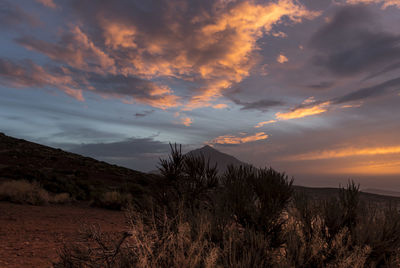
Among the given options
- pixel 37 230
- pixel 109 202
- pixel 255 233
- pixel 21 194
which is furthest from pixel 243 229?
pixel 21 194

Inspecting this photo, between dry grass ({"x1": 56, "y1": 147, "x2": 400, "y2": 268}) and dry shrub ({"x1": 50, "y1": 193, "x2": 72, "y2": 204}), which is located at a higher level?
dry grass ({"x1": 56, "y1": 147, "x2": 400, "y2": 268})

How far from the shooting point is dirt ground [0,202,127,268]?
681 cm

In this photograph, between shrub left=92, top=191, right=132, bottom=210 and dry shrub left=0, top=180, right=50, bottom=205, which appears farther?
shrub left=92, top=191, right=132, bottom=210

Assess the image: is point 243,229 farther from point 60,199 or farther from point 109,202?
point 60,199

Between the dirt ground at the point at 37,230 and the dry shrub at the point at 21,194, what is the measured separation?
0.63 metres

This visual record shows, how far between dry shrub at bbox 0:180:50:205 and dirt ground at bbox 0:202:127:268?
2.07 ft

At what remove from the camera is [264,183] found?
5.62 meters

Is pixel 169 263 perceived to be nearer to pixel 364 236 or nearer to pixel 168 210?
pixel 168 210

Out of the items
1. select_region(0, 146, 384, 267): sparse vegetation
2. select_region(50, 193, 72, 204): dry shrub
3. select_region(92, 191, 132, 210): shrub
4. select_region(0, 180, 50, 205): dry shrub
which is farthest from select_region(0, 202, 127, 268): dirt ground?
select_region(50, 193, 72, 204): dry shrub

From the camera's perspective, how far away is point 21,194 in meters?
14.6

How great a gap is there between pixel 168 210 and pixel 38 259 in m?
4.17

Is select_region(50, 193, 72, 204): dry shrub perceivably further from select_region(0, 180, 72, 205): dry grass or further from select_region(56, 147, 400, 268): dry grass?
select_region(56, 147, 400, 268): dry grass

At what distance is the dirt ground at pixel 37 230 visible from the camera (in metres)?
6.81

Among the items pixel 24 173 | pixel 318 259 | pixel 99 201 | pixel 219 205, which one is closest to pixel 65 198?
pixel 99 201
